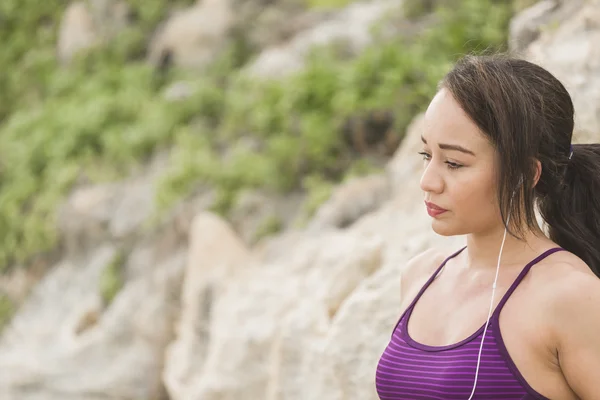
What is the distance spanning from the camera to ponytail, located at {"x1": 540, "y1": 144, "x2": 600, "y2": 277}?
2166 millimetres

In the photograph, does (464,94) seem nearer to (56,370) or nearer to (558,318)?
(558,318)

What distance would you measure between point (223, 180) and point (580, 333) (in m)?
7.84

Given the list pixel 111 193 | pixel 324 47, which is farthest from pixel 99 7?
pixel 324 47

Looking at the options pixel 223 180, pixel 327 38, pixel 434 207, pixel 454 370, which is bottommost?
pixel 454 370

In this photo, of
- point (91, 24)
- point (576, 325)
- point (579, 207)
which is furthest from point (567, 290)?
point (91, 24)

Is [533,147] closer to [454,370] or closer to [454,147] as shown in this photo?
[454,147]

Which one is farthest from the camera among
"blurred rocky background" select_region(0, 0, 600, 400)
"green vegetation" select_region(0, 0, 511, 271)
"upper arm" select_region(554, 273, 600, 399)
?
"green vegetation" select_region(0, 0, 511, 271)

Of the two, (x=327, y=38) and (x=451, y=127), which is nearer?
(x=451, y=127)

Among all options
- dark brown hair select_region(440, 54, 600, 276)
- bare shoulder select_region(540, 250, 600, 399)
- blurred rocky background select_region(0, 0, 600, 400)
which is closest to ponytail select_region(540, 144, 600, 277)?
dark brown hair select_region(440, 54, 600, 276)

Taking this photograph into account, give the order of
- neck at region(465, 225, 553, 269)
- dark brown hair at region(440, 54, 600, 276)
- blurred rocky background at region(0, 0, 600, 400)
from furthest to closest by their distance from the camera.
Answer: blurred rocky background at region(0, 0, 600, 400) < neck at region(465, 225, 553, 269) < dark brown hair at region(440, 54, 600, 276)

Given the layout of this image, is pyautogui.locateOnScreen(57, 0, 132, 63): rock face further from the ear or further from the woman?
the ear

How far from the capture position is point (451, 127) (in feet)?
6.73

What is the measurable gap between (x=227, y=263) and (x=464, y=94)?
15.4ft

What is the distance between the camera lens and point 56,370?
7598mm
